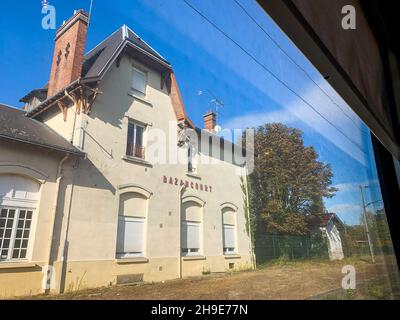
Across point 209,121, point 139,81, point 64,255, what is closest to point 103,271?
point 64,255

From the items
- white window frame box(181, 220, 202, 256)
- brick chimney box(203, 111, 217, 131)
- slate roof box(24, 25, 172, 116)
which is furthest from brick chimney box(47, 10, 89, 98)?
white window frame box(181, 220, 202, 256)

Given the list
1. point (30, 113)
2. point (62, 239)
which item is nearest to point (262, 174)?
point (62, 239)

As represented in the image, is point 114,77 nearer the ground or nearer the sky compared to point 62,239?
nearer the sky

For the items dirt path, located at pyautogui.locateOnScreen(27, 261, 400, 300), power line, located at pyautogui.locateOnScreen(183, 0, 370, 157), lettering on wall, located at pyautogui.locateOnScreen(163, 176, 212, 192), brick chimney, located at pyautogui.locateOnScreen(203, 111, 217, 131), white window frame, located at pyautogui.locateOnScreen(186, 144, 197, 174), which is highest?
brick chimney, located at pyautogui.locateOnScreen(203, 111, 217, 131)

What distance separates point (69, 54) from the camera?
138 inches

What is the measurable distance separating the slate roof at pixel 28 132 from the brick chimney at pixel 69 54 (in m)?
0.63

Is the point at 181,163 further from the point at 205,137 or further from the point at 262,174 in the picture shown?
the point at 262,174

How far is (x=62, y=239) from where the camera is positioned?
108 inches

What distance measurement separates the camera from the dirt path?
1.36 metres

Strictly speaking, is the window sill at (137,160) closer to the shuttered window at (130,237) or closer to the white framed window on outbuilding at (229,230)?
the shuttered window at (130,237)

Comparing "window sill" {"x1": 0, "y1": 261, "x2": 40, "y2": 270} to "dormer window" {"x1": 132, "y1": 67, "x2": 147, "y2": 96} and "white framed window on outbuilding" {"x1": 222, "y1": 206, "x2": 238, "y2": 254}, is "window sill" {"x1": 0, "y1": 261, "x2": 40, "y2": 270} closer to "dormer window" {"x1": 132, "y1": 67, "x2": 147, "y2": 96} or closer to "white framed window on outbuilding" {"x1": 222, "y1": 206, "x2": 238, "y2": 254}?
"dormer window" {"x1": 132, "y1": 67, "x2": 147, "y2": 96}

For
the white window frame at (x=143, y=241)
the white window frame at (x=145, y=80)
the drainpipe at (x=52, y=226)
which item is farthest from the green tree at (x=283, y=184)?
the drainpipe at (x=52, y=226)

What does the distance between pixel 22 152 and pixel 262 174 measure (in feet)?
7.76

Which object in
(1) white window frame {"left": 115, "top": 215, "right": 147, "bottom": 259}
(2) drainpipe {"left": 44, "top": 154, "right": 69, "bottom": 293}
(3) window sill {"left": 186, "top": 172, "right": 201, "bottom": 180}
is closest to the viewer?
(2) drainpipe {"left": 44, "top": 154, "right": 69, "bottom": 293}
